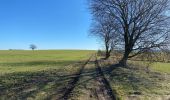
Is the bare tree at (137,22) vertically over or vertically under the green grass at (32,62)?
over

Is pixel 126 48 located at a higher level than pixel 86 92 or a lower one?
higher

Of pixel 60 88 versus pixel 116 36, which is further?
pixel 116 36

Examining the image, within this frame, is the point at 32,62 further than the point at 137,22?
Yes

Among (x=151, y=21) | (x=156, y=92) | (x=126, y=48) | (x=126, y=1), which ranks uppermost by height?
(x=126, y=1)

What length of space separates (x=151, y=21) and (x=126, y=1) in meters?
3.58

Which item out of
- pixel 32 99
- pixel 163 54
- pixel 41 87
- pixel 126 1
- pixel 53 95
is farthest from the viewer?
pixel 126 1

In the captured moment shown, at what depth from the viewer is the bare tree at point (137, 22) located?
32.0 metres

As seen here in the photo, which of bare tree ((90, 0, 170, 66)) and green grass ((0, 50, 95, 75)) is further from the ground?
bare tree ((90, 0, 170, 66))

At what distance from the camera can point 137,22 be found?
3359 cm

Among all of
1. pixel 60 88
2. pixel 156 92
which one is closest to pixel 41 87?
pixel 60 88

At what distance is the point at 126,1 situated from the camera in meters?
33.7

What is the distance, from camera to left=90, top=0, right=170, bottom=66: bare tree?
1259 inches

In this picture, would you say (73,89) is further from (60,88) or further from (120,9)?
(120,9)

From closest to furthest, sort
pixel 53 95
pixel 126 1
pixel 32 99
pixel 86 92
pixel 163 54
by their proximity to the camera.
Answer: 1. pixel 32 99
2. pixel 53 95
3. pixel 86 92
4. pixel 163 54
5. pixel 126 1
